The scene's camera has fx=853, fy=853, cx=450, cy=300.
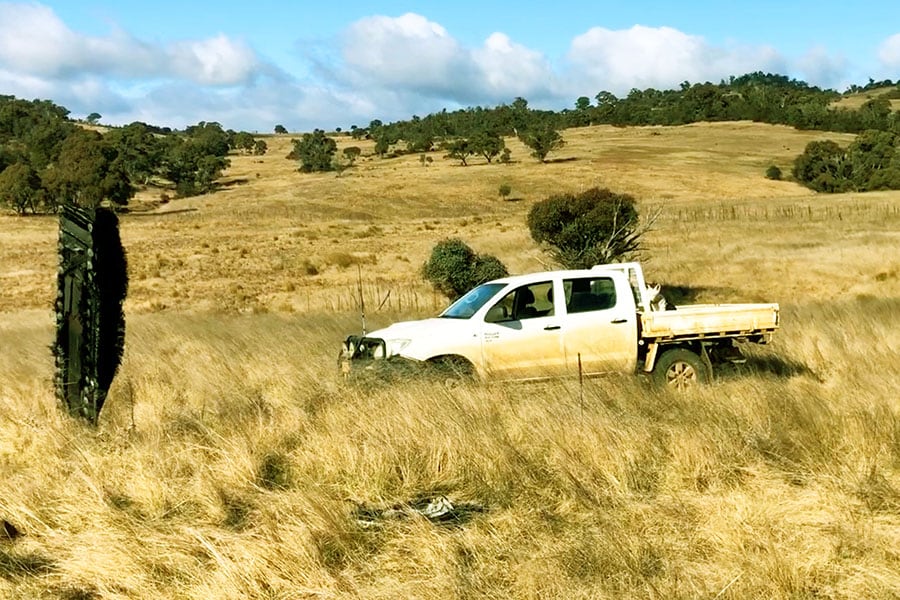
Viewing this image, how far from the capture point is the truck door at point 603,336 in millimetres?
10234

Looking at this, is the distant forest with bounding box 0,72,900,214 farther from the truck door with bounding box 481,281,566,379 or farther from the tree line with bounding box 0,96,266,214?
the truck door with bounding box 481,281,566,379

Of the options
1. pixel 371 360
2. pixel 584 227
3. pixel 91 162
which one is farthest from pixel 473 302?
pixel 91 162

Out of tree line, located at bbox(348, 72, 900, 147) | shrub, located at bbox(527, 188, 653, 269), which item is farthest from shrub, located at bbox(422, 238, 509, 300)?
tree line, located at bbox(348, 72, 900, 147)

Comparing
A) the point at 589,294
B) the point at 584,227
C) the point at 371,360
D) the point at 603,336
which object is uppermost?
Answer: the point at 584,227

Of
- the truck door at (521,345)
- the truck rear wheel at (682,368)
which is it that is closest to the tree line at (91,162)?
the truck door at (521,345)

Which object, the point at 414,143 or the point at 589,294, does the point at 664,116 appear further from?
the point at 589,294

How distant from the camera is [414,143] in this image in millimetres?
111312

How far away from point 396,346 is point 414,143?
4075 inches

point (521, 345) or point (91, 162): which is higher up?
point (91, 162)

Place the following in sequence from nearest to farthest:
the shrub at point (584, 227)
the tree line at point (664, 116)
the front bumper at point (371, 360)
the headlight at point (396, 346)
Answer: the front bumper at point (371, 360) → the headlight at point (396, 346) → the shrub at point (584, 227) → the tree line at point (664, 116)

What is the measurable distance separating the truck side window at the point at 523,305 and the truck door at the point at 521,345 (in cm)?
1

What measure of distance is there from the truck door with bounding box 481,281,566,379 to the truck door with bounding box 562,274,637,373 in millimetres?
138

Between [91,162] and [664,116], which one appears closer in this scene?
[91,162]

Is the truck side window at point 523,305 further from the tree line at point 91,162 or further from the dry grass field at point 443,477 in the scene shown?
the tree line at point 91,162
